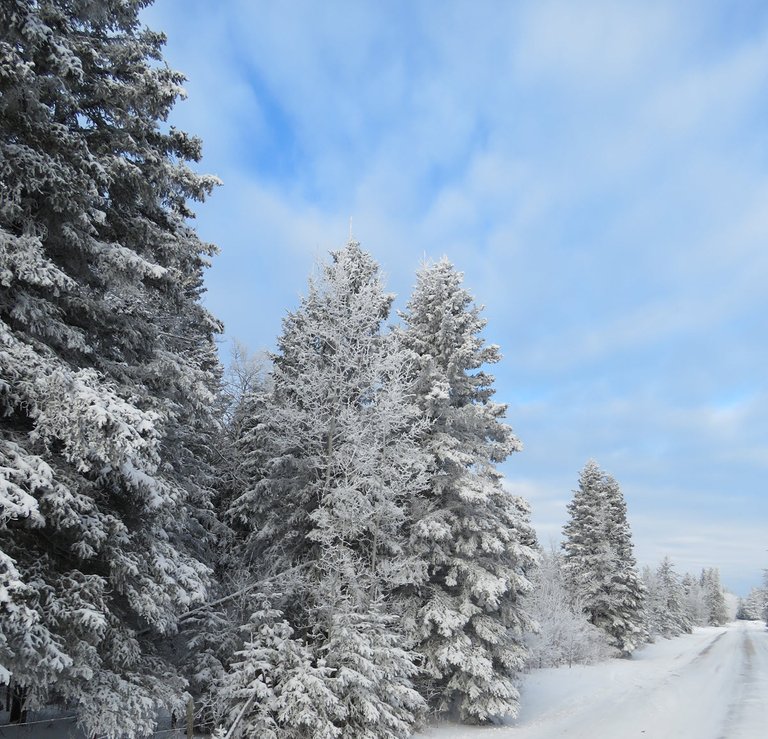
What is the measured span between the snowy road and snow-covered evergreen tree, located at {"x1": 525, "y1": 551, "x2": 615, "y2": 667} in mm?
1213

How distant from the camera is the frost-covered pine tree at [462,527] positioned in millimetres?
13234

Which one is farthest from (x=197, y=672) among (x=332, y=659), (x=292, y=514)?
(x=292, y=514)

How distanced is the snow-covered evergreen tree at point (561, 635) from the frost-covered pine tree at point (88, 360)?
24.0 metres

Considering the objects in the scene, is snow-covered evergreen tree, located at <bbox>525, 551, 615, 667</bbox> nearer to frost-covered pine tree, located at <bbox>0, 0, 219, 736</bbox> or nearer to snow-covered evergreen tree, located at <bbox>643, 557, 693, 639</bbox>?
frost-covered pine tree, located at <bbox>0, 0, 219, 736</bbox>

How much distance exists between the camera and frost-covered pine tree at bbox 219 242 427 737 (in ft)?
36.9

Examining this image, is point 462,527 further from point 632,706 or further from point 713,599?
point 713,599

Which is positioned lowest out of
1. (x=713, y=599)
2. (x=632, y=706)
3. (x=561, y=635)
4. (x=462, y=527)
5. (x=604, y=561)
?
(x=632, y=706)

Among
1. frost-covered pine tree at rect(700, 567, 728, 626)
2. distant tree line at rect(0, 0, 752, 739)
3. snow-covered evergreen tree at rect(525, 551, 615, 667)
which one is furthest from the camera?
frost-covered pine tree at rect(700, 567, 728, 626)

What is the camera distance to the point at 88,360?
287 inches

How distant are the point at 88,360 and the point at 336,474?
705cm

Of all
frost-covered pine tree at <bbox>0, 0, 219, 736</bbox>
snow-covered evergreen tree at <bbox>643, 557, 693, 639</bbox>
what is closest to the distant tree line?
frost-covered pine tree at <bbox>0, 0, 219, 736</bbox>

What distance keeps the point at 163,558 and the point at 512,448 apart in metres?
11.5

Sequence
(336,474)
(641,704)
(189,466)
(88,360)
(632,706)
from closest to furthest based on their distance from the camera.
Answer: (88,360) < (189,466) < (336,474) < (632,706) < (641,704)

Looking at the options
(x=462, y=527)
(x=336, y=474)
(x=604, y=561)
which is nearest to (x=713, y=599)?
(x=604, y=561)
